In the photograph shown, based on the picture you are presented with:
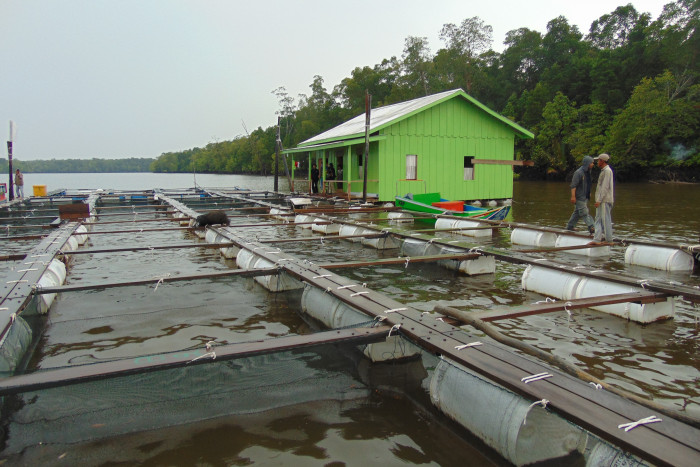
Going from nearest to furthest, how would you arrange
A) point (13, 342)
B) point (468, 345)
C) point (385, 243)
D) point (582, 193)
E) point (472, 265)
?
point (468, 345)
point (13, 342)
point (472, 265)
point (582, 193)
point (385, 243)

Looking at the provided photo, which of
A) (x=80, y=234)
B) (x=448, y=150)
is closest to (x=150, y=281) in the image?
(x=80, y=234)

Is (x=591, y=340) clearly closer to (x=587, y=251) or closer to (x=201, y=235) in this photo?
(x=587, y=251)

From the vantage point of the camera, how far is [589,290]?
6.09 m

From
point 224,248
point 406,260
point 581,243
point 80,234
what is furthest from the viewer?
point 80,234

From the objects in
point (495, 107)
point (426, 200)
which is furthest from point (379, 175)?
point (495, 107)

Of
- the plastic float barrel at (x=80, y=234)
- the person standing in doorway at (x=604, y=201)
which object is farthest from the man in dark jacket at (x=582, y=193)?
the plastic float barrel at (x=80, y=234)

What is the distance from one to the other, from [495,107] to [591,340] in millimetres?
71480

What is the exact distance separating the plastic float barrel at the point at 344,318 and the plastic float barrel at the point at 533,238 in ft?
22.2

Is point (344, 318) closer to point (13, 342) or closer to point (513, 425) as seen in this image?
point (513, 425)

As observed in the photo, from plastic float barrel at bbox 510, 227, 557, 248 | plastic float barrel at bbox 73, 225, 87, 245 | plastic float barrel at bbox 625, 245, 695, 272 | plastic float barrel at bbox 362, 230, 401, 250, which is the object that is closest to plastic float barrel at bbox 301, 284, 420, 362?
plastic float barrel at bbox 362, 230, 401, 250

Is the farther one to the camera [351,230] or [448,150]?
[448,150]

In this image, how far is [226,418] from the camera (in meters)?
3.62

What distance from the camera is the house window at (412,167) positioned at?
2121 cm

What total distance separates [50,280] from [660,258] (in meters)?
9.96
